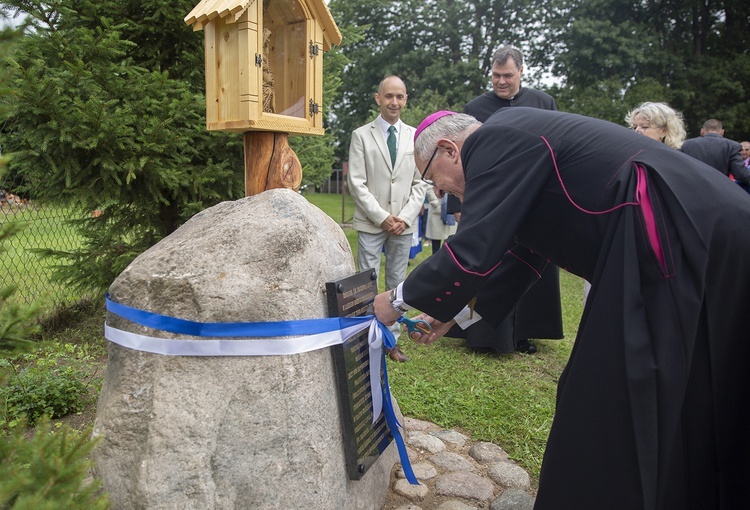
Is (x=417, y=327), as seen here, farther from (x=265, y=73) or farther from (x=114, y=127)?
(x=114, y=127)

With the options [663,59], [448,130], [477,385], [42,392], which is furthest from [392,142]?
[663,59]

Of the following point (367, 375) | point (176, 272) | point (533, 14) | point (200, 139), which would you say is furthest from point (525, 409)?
point (533, 14)

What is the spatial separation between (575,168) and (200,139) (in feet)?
12.4

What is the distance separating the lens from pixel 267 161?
398cm

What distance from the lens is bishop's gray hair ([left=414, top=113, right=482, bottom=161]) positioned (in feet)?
8.80

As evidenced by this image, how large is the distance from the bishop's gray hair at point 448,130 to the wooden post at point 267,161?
1511 millimetres

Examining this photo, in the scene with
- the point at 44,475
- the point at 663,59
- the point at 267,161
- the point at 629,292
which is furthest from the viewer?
the point at 663,59

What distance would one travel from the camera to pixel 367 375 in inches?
113

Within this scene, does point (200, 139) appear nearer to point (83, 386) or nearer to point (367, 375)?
point (83, 386)

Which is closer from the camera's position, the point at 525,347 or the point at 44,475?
the point at 44,475

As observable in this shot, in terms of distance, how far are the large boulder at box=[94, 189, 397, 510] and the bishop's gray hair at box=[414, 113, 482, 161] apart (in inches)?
29.3

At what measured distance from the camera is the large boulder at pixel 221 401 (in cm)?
235

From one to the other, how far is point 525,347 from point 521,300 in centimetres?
54

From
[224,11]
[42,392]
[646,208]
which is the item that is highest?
[224,11]
